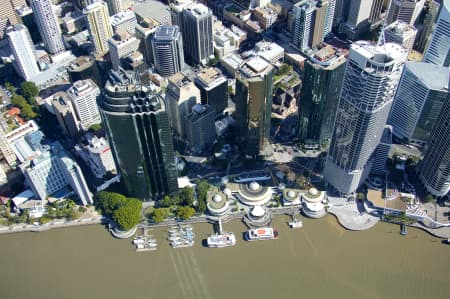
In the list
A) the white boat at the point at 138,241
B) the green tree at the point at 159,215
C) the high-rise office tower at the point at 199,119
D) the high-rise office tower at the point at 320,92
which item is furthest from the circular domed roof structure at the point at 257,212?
the white boat at the point at 138,241

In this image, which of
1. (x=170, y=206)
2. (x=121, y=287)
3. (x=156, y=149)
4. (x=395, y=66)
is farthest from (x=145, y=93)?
(x=395, y=66)

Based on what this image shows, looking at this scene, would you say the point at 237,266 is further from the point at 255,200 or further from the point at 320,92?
the point at 320,92

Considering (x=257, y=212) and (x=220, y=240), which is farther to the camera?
(x=257, y=212)

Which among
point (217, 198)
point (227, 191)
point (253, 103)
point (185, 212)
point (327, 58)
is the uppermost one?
point (327, 58)

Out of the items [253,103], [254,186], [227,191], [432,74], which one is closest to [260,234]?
[254,186]

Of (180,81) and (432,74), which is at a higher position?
(432,74)

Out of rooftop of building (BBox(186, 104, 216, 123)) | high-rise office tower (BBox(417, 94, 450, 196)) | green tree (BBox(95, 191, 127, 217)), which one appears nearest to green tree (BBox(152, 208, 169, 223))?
green tree (BBox(95, 191, 127, 217))

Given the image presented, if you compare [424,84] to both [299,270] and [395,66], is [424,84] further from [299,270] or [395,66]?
[299,270]
